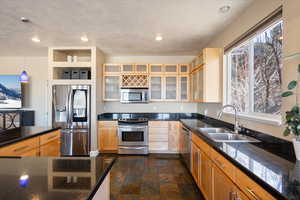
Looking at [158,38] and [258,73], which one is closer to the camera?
[258,73]

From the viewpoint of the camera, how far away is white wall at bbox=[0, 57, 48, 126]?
5.20m

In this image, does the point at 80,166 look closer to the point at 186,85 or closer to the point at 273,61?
the point at 273,61

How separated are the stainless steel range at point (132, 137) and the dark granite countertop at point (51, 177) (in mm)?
2921

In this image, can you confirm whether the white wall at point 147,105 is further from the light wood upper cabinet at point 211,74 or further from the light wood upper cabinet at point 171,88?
the light wood upper cabinet at point 211,74

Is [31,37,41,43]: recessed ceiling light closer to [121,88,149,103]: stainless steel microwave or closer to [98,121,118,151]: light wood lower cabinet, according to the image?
[121,88,149,103]: stainless steel microwave

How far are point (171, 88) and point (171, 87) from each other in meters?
0.03

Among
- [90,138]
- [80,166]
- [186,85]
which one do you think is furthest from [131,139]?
[80,166]

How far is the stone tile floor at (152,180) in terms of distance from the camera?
253 centimetres

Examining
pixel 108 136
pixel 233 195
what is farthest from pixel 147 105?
pixel 233 195

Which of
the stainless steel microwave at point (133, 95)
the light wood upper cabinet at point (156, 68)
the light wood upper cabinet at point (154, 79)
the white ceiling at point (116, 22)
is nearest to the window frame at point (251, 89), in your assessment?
the white ceiling at point (116, 22)

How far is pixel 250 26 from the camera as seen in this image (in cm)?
228

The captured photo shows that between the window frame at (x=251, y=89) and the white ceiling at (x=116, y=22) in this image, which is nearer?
the window frame at (x=251, y=89)

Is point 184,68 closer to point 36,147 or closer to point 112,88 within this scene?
point 112,88

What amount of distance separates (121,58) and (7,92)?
336 centimetres
